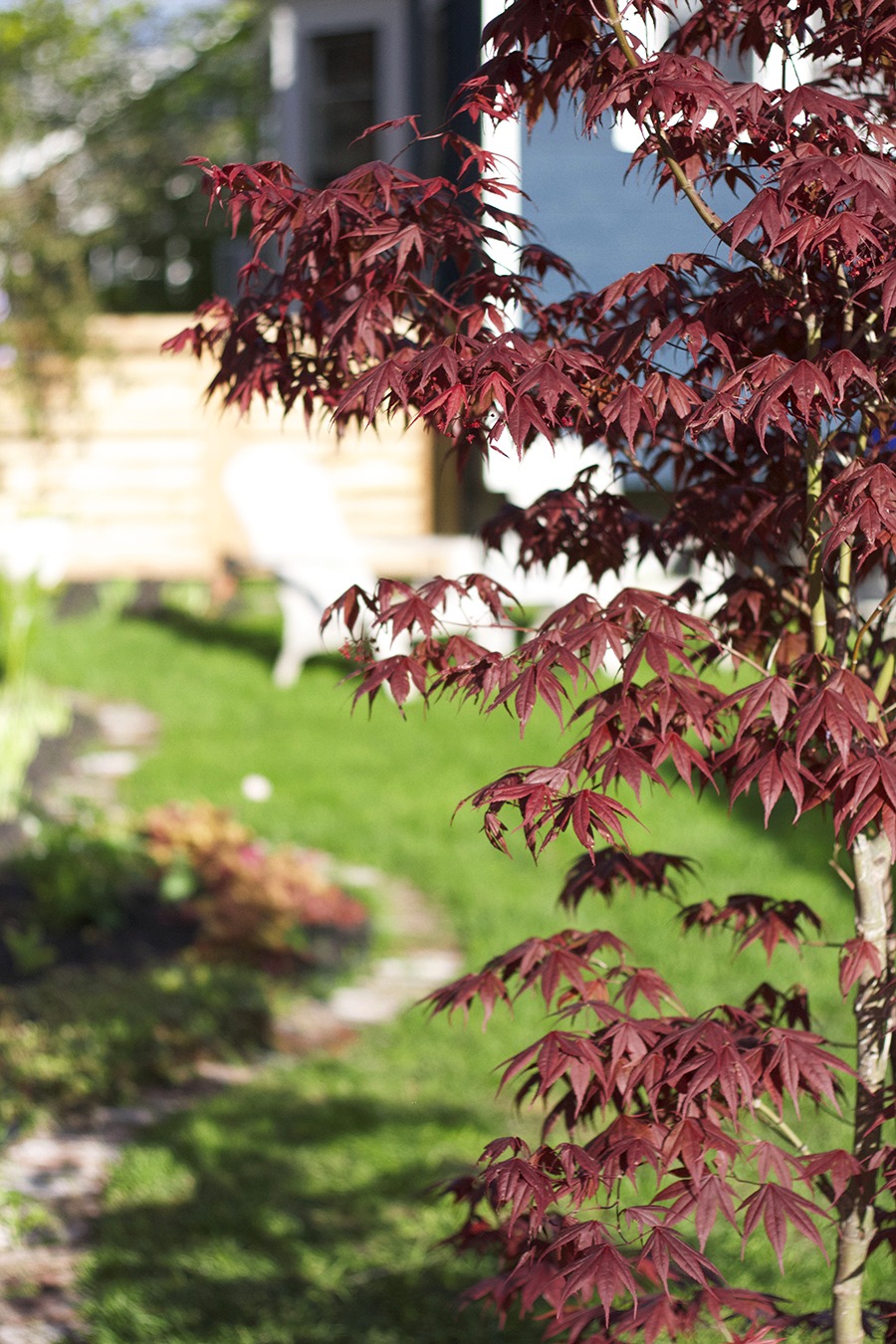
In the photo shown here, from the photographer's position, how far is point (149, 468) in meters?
10.7

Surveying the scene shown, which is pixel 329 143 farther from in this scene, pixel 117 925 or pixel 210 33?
pixel 117 925

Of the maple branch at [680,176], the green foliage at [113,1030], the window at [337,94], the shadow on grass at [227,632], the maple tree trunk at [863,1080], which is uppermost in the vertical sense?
the window at [337,94]

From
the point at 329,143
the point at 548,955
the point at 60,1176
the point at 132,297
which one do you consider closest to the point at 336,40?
the point at 329,143

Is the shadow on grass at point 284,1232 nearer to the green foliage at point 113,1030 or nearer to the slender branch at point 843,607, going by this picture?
the green foliage at point 113,1030

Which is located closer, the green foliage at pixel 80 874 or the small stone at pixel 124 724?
the green foliage at pixel 80 874

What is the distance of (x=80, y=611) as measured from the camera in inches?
394

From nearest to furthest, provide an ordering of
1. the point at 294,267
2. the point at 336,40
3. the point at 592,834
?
the point at 592,834 < the point at 294,267 < the point at 336,40

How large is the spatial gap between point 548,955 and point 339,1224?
140 cm

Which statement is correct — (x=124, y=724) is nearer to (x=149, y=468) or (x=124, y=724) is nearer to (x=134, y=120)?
(x=149, y=468)

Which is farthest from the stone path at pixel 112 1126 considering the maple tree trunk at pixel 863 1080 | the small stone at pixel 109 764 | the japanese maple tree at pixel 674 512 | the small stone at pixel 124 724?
the maple tree trunk at pixel 863 1080

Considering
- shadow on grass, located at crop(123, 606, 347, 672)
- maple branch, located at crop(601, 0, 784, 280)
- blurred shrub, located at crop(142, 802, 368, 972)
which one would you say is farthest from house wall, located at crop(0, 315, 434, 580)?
maple branch, located at crop(601, 0, 784, 280)

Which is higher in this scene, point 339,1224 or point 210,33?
point 210,33

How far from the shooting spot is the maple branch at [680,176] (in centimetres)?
168

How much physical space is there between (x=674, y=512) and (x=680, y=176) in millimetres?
580
